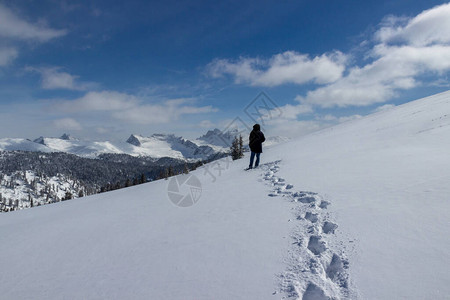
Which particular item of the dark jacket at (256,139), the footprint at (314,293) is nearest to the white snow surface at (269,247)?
the footprint at (314,293)

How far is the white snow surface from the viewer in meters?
3.21

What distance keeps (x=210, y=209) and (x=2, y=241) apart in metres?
6.53

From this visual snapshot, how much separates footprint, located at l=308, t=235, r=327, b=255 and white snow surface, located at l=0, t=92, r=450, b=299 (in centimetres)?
2

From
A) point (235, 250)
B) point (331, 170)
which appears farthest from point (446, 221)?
point (331, 170)

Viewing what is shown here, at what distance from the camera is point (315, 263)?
365 centimetres

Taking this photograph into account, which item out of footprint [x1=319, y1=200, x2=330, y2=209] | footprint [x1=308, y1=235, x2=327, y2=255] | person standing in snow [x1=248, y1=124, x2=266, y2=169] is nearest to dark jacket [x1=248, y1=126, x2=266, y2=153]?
person standing in snow [x1=248, y1=124, x2=266, y2=169]

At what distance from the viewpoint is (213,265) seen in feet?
13.1

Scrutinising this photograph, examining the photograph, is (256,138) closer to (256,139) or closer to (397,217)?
(256,139)

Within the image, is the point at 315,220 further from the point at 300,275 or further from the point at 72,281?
the point at 72,281

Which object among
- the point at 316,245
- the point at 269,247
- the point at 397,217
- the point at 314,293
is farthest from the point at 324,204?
the point at 314,293

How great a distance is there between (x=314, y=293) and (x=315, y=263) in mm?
626

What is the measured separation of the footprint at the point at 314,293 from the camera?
2999 mm

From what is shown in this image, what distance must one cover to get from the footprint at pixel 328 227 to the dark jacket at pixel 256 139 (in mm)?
9176

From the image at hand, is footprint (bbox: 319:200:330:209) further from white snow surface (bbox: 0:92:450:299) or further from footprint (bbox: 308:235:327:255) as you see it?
footprint (bbox: 308:235:327:255)
